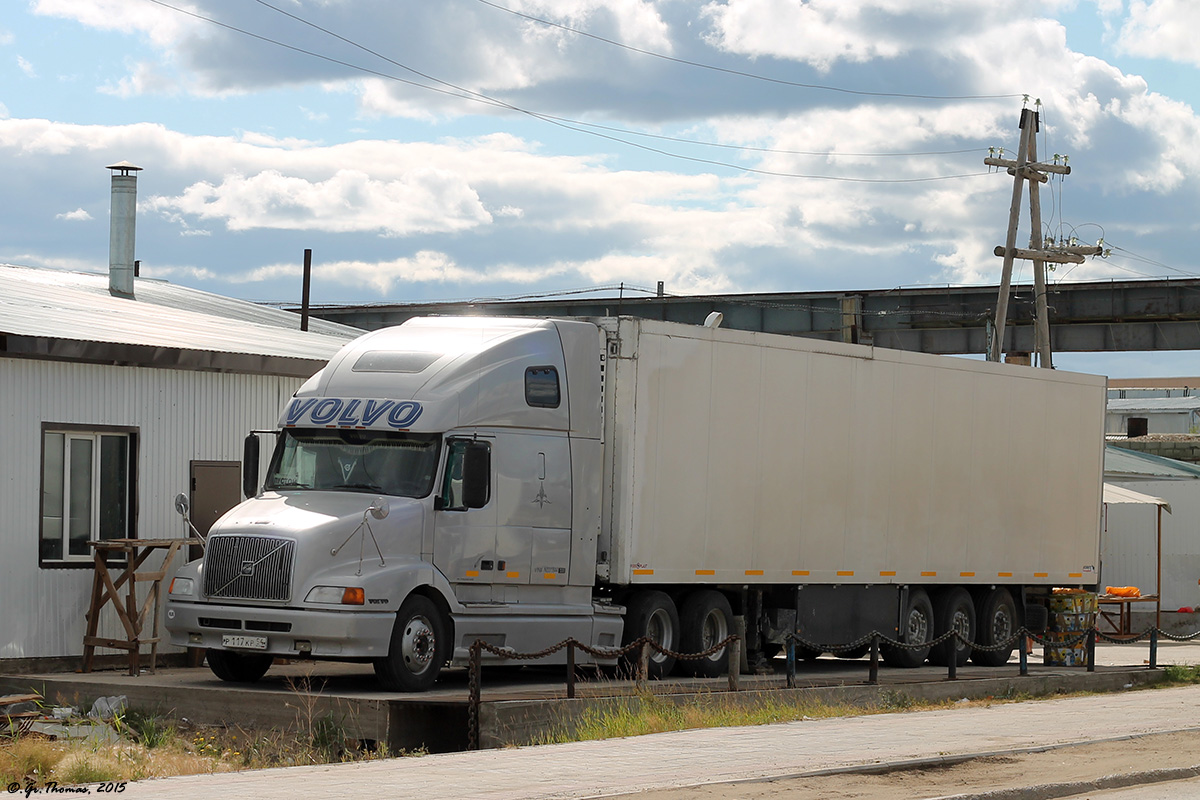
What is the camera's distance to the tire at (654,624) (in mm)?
17516

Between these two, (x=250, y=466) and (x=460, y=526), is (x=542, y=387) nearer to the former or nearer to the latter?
(x=460, y=526)

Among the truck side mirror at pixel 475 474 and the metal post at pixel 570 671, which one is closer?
the metal post at pixel 570 671

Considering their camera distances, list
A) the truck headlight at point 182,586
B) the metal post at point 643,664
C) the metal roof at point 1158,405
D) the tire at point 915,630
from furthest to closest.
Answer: the metal roof at point 1158,405
the tire at point 915,630
the metal post at point 643,664
the truck headlight at point 182,586

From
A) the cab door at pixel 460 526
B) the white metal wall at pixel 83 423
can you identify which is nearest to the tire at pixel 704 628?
the cab door at pixel 460 526

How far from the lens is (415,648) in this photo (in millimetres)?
15375

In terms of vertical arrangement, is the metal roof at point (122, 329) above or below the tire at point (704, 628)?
above

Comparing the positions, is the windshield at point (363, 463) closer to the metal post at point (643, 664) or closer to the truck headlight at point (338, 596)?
the truck headlight at point (338, 596)

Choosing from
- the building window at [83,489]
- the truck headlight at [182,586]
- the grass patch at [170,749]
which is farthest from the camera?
the building window at [83,489]

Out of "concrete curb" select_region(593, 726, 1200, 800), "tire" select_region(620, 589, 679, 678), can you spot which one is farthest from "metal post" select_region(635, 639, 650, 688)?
"concrete curb" select_region(593, 726, 1200, 800)

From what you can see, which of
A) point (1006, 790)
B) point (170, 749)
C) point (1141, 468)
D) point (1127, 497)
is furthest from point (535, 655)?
point (1141, 468)

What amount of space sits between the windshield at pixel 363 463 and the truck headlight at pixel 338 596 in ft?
4.17

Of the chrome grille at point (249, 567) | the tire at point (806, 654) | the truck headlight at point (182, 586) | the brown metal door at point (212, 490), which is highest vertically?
the brown metal door at point (212, 490)

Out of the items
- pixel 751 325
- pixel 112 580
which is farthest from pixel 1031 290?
pixel 112 580

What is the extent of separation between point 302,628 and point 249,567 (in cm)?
89
